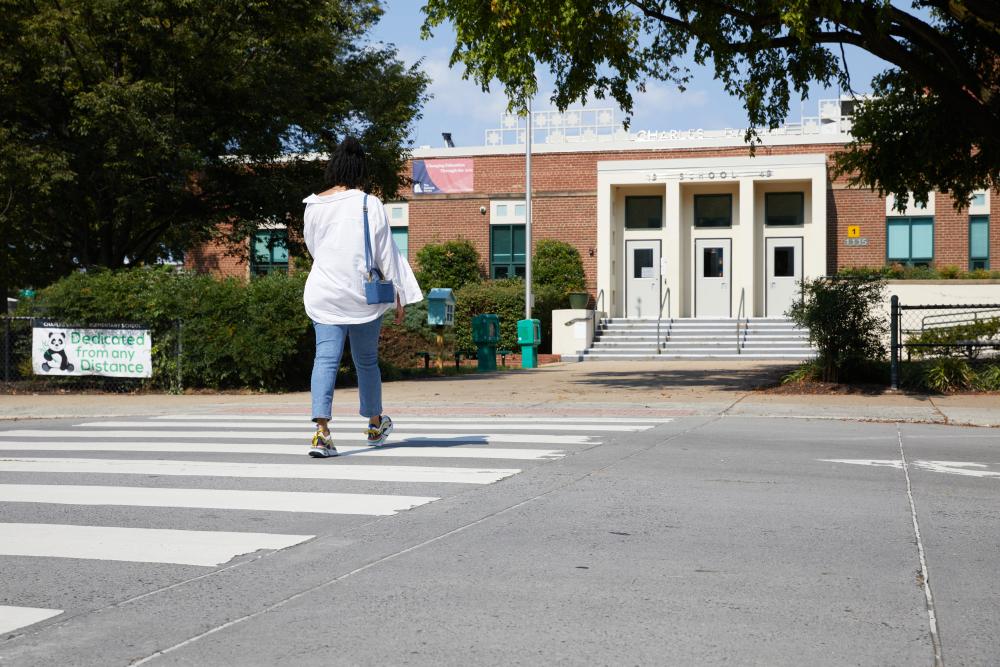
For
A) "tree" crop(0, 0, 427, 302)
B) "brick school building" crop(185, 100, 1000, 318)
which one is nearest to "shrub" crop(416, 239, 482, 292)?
"brick school building" crop(185, 100, 1000, 318)

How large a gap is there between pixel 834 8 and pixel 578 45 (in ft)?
12.6

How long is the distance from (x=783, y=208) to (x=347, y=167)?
29.2 m

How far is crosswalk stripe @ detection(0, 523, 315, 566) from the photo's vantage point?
15.9 ft

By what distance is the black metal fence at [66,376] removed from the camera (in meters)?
16.9

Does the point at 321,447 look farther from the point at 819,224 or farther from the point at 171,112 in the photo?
the point at 819,224

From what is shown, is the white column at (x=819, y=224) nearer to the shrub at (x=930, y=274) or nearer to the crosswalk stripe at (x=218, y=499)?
the shrub at (x=930, y=274)

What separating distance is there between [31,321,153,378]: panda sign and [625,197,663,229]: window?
21723 mm

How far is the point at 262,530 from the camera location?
5379mm

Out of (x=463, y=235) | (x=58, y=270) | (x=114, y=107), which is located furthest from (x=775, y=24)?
(x=463, y=235)

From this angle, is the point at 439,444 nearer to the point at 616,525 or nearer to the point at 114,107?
the point at 616,525

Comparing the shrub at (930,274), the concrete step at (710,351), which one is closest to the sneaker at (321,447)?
the shrub at (930,274)

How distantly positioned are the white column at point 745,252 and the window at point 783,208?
1.07 metres

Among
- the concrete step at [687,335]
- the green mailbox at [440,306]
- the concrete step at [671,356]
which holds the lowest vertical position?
the concrete step at [671,356]

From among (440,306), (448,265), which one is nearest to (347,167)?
(440,306)
